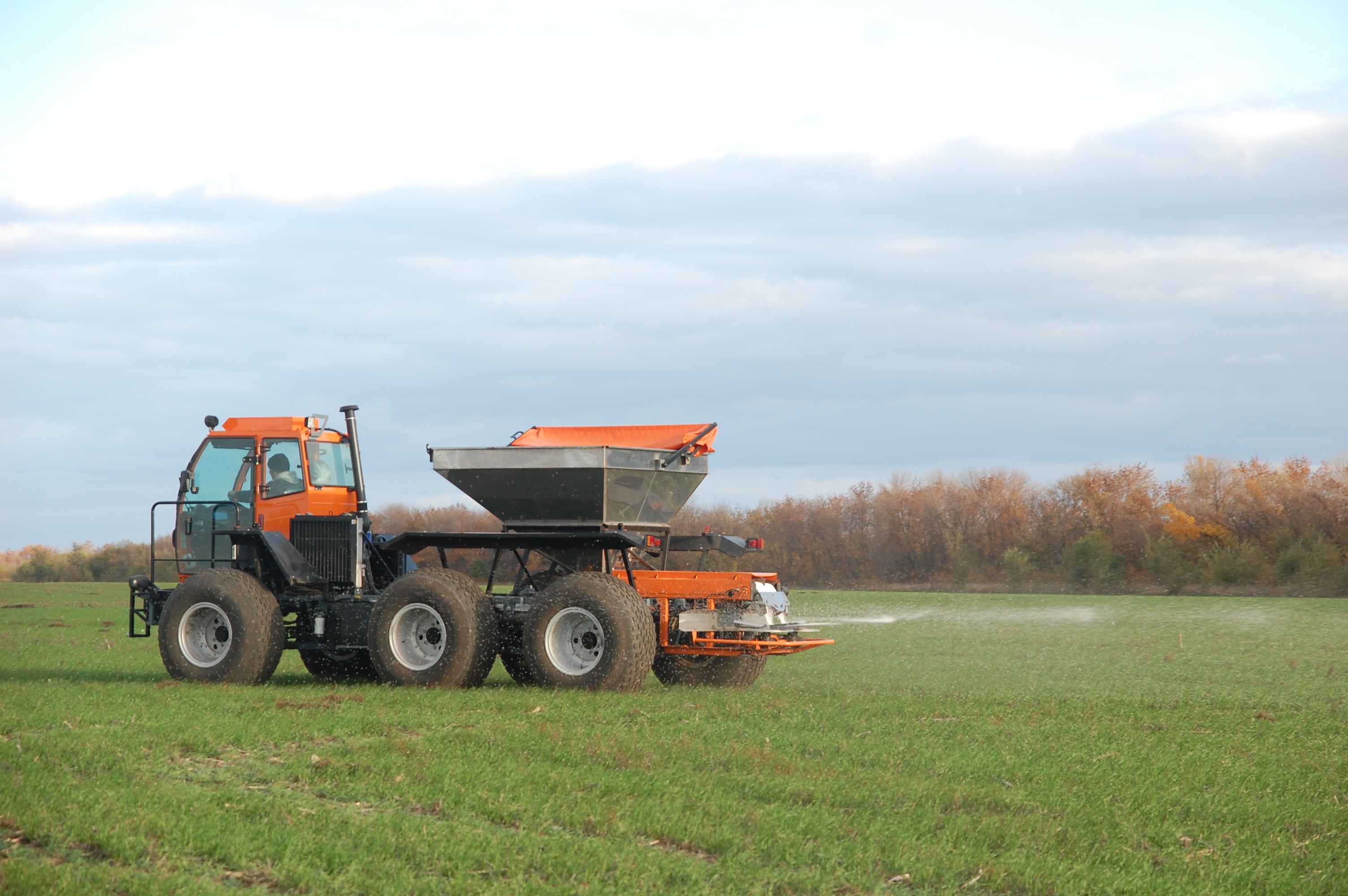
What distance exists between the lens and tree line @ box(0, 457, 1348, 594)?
46688 millimetres

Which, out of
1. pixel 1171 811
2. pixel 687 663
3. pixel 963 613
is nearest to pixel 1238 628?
pixel 963 613

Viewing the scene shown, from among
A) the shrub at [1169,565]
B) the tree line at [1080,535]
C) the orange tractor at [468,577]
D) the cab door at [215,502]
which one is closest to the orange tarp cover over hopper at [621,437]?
the orange tractor at [468,577]

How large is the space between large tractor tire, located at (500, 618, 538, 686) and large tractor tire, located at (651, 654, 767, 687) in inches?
66.4

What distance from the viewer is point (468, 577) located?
15.4 m

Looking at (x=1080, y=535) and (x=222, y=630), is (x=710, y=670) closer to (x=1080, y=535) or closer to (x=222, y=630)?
(x=222, y=630)

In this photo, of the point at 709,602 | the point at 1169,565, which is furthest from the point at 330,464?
the point at 1169,565

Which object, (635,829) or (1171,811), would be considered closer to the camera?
(635,829)

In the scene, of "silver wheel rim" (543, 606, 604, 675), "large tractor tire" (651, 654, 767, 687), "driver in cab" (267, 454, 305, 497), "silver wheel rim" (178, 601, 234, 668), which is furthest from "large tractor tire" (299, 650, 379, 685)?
"large tractor tire" (651, 654, 767, 687)

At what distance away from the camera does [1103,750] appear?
10.9 meters

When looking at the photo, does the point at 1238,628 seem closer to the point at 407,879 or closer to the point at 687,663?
the point at 687,663

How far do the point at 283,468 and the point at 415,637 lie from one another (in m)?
3.17

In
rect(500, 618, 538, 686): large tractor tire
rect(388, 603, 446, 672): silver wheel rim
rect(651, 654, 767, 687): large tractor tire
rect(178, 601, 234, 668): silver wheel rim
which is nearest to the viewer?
rect(388, 603, 446, 672): silver wheel rim

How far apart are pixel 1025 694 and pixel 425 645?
7323 millimetres

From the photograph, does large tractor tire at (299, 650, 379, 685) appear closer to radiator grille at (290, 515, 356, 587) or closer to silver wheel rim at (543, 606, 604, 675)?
radiator grille at (290, 515, 356, 587)
